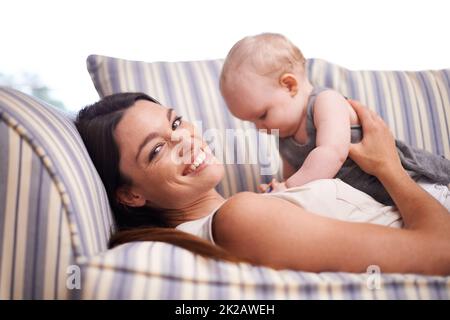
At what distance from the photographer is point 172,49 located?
1.94 m

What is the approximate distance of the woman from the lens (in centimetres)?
75

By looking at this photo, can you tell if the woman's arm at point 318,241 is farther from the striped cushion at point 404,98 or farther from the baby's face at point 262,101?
the striped cushion at point 404,98

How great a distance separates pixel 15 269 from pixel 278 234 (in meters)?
0.43

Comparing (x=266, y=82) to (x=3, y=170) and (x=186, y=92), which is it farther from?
(x=3, y=170)

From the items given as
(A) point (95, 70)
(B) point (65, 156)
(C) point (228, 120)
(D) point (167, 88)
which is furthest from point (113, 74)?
(B) point (65, 156)

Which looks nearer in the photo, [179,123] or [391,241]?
[391,241]

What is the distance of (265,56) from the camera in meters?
1.09

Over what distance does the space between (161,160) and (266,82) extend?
338 mm

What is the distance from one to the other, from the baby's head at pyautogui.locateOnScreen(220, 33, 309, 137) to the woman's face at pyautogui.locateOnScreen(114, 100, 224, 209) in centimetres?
18

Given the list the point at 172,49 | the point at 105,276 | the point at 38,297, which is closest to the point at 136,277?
the point at 105,276

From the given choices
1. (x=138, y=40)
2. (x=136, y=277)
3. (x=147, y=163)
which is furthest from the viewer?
(x=138, y=40)

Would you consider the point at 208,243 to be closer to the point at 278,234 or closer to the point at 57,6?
the point at 278,234
